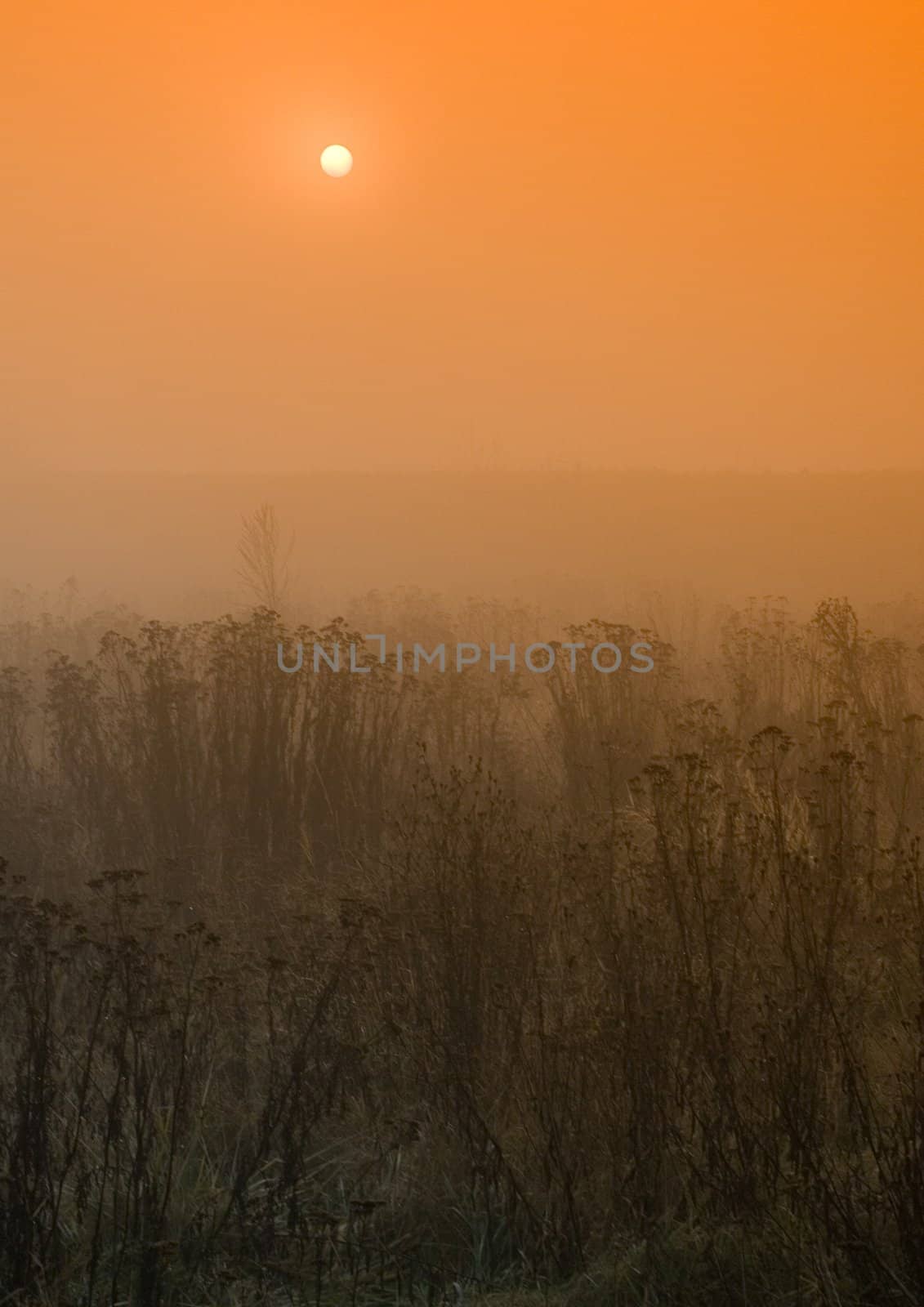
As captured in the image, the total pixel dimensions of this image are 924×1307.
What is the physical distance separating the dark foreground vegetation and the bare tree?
5314 millimetres

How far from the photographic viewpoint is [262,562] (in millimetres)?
10375

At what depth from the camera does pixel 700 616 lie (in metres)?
9.59

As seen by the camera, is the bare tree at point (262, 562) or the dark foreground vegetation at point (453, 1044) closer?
the dark foreground vegetation at point (453, 1044)

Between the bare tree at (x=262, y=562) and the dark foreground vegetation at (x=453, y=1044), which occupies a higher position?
the bare tree at (x=262, y=562)

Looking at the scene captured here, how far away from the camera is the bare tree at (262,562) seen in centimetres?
991

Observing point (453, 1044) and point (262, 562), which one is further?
point (262, 562)

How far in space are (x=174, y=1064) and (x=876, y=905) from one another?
2087 millimetres

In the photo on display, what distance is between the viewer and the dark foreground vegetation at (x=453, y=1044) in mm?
1916

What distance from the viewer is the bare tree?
9915 mm

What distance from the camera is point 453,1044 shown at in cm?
255

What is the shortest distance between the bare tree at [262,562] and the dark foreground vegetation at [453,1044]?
5314 millimetres

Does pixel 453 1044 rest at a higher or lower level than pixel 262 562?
lower

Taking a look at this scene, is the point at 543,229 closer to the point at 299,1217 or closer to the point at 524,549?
the point at 524,549

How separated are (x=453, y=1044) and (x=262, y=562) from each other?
27.1 feet
